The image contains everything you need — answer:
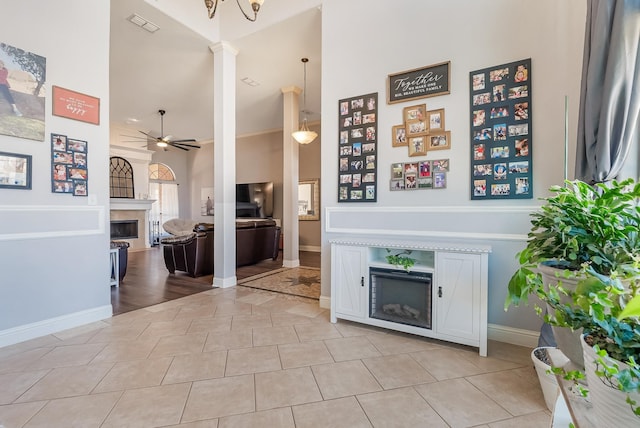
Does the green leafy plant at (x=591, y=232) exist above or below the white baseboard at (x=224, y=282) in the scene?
above

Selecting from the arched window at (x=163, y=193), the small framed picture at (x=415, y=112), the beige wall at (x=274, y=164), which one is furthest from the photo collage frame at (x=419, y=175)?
the arched window at (x=163, y=193)

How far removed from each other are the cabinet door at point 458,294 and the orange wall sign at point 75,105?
3528 millimetres

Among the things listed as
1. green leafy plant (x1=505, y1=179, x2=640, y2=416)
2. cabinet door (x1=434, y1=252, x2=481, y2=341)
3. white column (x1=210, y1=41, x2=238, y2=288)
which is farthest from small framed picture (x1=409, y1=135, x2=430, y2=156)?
white column (x1=210, y1=41, x2=238, y2=288)

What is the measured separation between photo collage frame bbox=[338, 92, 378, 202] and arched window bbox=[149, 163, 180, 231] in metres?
8.53

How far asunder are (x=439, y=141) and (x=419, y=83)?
59cm

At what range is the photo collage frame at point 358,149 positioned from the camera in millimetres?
2926

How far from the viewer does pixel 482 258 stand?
2148 mm

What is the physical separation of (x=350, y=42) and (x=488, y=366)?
3.20 m

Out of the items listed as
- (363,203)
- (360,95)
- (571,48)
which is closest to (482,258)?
(363,203)

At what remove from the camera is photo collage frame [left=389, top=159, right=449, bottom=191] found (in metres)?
2.60

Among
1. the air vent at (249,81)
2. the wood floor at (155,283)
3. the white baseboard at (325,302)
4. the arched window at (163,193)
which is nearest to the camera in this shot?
the white baseboard at (325,302)

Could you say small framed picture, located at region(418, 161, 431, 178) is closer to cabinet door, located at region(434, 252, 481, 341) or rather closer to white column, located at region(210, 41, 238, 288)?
cabinet door, located at region(434, 252, 481, 341)

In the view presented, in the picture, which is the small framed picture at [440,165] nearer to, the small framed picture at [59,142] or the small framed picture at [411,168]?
the small framed picture at [411,168]

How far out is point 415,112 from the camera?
2727 mm
